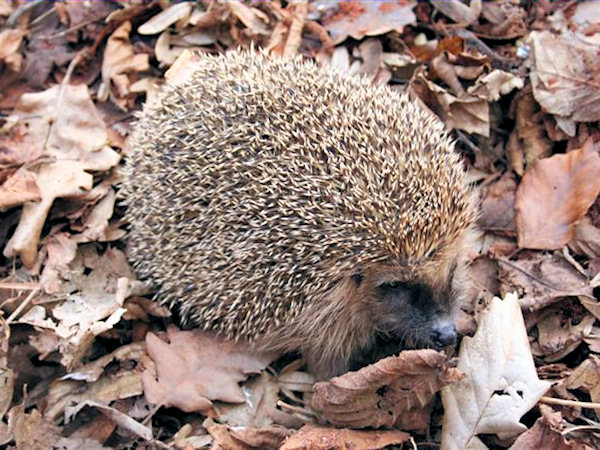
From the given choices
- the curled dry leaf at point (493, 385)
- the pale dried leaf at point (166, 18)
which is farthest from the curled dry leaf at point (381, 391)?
the pale dried leaf at point (166, 18)

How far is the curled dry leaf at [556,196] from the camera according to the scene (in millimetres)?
4309

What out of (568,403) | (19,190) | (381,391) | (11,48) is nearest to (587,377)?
(568,403)

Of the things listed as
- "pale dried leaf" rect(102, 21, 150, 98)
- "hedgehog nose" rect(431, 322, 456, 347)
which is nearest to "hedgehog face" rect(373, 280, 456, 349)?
"hedgehog nose" rect(431, 322, 456, 347)

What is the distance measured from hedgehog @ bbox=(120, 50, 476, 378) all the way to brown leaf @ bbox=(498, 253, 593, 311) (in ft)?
0.93

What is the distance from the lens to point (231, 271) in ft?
12.6

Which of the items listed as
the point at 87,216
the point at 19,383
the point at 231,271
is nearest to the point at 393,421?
the point at 231,271

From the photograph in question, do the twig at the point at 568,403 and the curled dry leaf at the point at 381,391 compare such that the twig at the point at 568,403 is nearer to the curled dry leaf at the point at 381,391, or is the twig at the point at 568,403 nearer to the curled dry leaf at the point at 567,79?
the curled dry leaf at the point at 381,391

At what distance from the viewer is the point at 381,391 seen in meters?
3.58

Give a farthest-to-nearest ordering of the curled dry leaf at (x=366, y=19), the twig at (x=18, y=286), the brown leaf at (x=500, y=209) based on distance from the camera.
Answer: the curled dry leaf at (x=366, y=19) < the brown leaf at (x=500, y=209) < the twig at (x=18, y=286)

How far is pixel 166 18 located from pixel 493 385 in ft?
12.6

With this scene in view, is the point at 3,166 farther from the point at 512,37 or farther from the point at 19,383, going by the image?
the point at 512,37

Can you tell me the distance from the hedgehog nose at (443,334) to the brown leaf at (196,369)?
1020 mm

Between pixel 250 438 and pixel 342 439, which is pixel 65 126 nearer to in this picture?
pixel 250 438

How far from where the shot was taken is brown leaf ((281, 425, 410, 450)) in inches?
136
